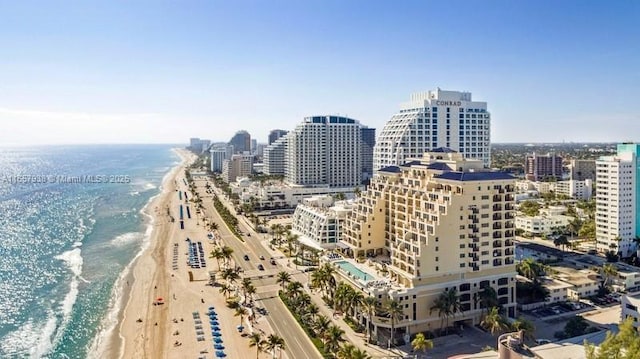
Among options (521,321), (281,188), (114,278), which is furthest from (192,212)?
(521,321)

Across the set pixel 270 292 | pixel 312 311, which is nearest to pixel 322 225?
pixel 270 292

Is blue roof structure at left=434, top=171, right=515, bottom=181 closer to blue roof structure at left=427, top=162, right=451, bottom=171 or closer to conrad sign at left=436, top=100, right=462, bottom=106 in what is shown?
blue roof structure at left=427, top=162, right=451, bottom=171

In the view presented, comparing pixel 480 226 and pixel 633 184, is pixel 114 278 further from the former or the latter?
pixel 633 184

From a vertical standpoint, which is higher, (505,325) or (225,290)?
(505,325)

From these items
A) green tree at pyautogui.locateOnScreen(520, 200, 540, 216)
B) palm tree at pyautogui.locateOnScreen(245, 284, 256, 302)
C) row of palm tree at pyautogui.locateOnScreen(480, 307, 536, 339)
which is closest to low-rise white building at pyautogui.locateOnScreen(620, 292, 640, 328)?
row of palm tree at pyautogui.locateOnScreen(480, 307, 536, 339)

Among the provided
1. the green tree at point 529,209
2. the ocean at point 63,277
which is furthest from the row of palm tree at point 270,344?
the green tree at point 529,209

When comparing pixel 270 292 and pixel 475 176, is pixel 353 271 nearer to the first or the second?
pixel 270 292
